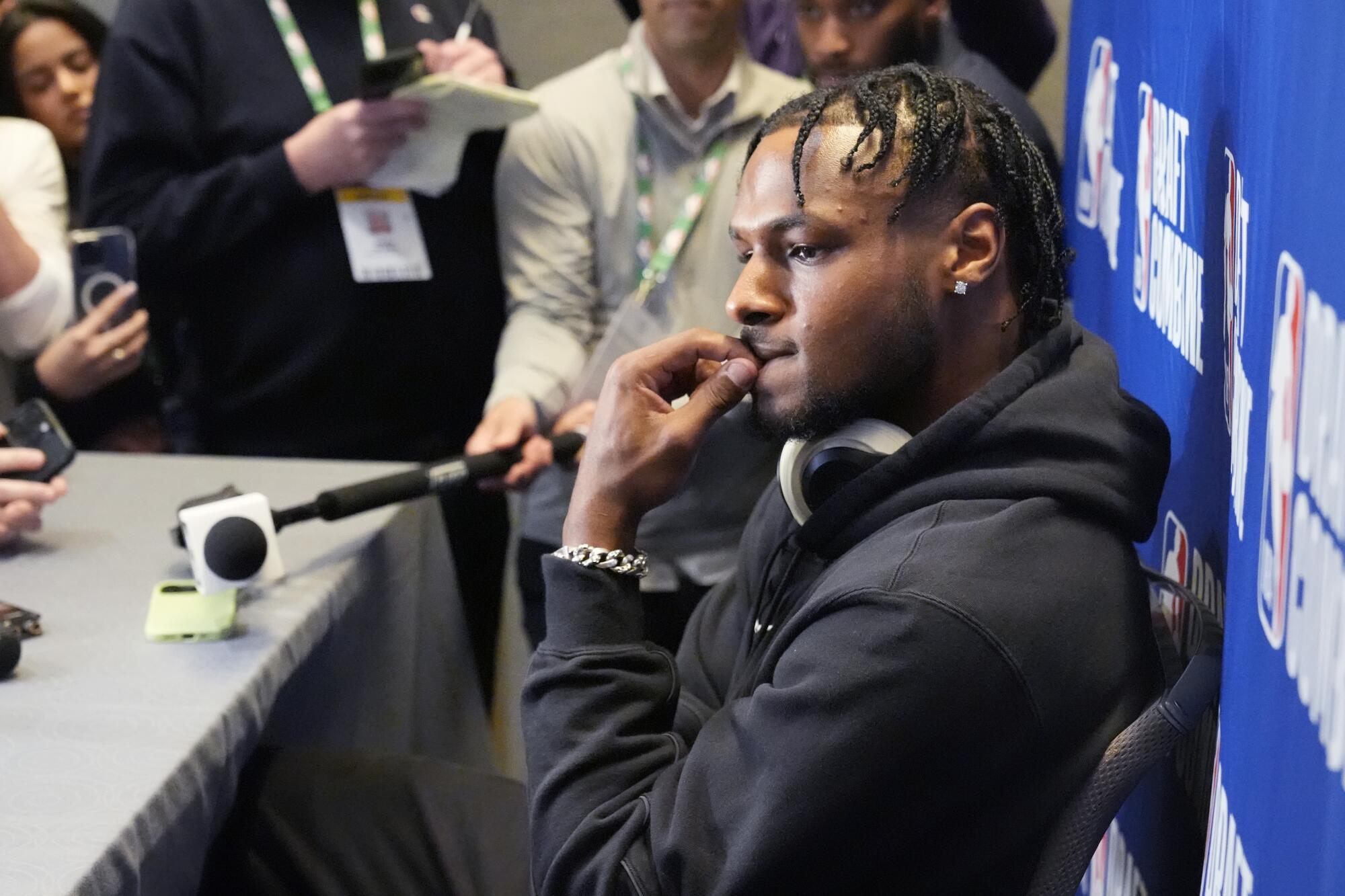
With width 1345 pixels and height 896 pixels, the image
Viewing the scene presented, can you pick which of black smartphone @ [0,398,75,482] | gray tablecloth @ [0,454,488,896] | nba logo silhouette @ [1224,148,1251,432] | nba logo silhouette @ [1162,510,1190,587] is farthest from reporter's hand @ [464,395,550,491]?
nba logo silhouette @ [1224,148,1251,432]

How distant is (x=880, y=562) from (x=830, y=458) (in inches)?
5.3

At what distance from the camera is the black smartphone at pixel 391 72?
1.88 m

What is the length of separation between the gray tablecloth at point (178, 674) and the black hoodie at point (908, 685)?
357 mm

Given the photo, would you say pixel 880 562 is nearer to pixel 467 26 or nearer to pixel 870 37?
pixel 870 37

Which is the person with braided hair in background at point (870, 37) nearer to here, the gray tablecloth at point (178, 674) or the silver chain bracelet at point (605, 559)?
the gray tablecloth at point (178, 674)

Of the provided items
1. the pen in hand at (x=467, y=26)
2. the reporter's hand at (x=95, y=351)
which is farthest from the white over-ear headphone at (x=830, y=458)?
the reporter's hand at (x=95, y=351)

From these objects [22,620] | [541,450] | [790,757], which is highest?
[790,757]

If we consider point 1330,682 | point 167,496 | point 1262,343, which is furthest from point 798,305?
point 167,496

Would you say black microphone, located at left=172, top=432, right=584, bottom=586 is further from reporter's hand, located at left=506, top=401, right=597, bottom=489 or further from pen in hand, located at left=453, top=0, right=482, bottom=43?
pen in hand, located at left=453, top=0, right=482, bottom=43

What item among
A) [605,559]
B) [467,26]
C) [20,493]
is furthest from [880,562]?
[467,26]

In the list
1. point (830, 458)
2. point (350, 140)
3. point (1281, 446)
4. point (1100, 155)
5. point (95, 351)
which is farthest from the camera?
point (95, 351)

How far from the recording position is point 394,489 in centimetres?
170

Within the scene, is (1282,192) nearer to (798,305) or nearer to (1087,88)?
(798,305)

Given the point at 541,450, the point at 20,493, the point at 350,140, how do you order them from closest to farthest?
1. the point at 20,493
2. the point at 541,450
3. the point at 350,140
